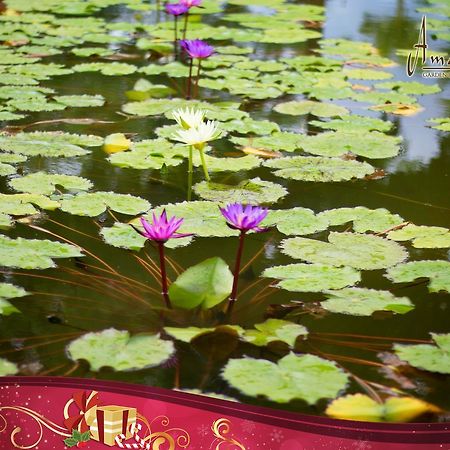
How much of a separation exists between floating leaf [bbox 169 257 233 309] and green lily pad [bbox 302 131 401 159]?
886 mm

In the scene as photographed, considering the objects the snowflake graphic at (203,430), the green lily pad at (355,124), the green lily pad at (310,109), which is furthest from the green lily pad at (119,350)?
the green lily pad at (310,109)

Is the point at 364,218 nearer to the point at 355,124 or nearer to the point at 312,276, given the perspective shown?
the point at 312,276

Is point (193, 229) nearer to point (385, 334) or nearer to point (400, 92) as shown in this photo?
point (385, 334)

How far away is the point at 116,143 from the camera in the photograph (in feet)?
7.79

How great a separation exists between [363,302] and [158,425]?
437 mm

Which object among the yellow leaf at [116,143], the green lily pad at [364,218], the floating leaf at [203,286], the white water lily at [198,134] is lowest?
the yellow leaf at [116,143]

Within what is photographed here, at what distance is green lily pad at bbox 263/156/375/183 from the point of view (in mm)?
2172

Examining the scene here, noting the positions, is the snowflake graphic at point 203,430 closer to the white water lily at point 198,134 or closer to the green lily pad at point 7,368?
the green lily pad at point 7,368

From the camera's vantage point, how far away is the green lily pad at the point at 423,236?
70.5 inches

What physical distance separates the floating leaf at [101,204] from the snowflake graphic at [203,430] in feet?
2.28

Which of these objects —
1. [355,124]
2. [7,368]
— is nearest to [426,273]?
[7,368]

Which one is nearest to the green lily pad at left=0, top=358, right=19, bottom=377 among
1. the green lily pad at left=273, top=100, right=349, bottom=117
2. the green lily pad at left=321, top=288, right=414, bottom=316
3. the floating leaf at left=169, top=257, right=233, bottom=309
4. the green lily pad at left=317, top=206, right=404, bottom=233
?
the floating leaf at left=169, top=257, right=233, bottom=309

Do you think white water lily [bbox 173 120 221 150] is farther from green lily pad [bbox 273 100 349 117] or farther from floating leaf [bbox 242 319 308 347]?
green lily pad [bbox 273 100 349 117]

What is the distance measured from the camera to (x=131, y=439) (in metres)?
1.32
